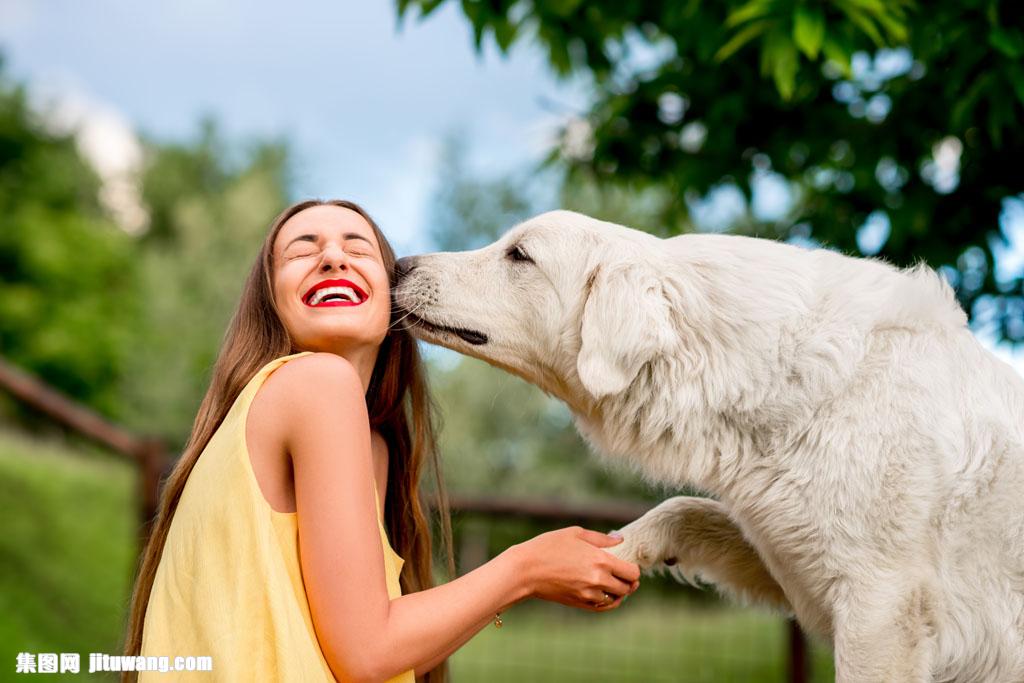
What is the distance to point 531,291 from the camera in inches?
114

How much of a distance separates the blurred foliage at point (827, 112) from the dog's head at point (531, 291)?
85cm

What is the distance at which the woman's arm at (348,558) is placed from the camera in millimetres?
2158

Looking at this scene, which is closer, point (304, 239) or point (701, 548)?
point (304, 239)

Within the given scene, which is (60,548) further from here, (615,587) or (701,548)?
(615,587)

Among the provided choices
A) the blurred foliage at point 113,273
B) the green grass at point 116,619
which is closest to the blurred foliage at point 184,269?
the blurred foliage at point 113,273

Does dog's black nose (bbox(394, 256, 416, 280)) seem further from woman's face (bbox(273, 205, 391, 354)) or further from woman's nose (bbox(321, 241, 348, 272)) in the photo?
woman's nose (bbox(321, 241, 348, 272))

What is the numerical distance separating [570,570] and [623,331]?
0.60 m

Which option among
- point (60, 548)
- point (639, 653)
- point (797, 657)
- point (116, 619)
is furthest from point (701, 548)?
point (60, 548)

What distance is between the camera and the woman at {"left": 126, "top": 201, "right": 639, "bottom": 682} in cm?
214

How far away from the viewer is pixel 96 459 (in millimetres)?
13516

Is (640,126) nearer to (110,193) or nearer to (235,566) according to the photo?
(235,566)

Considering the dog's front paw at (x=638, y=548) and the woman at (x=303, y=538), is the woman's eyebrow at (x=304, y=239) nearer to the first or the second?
the woman at (x=303, y=538)

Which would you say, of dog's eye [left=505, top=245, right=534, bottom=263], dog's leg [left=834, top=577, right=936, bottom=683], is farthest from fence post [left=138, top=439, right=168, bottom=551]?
dog's leg [left=834, top=577, right=936, bottom=683]

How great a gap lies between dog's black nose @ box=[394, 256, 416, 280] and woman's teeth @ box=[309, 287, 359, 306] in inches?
13.8
